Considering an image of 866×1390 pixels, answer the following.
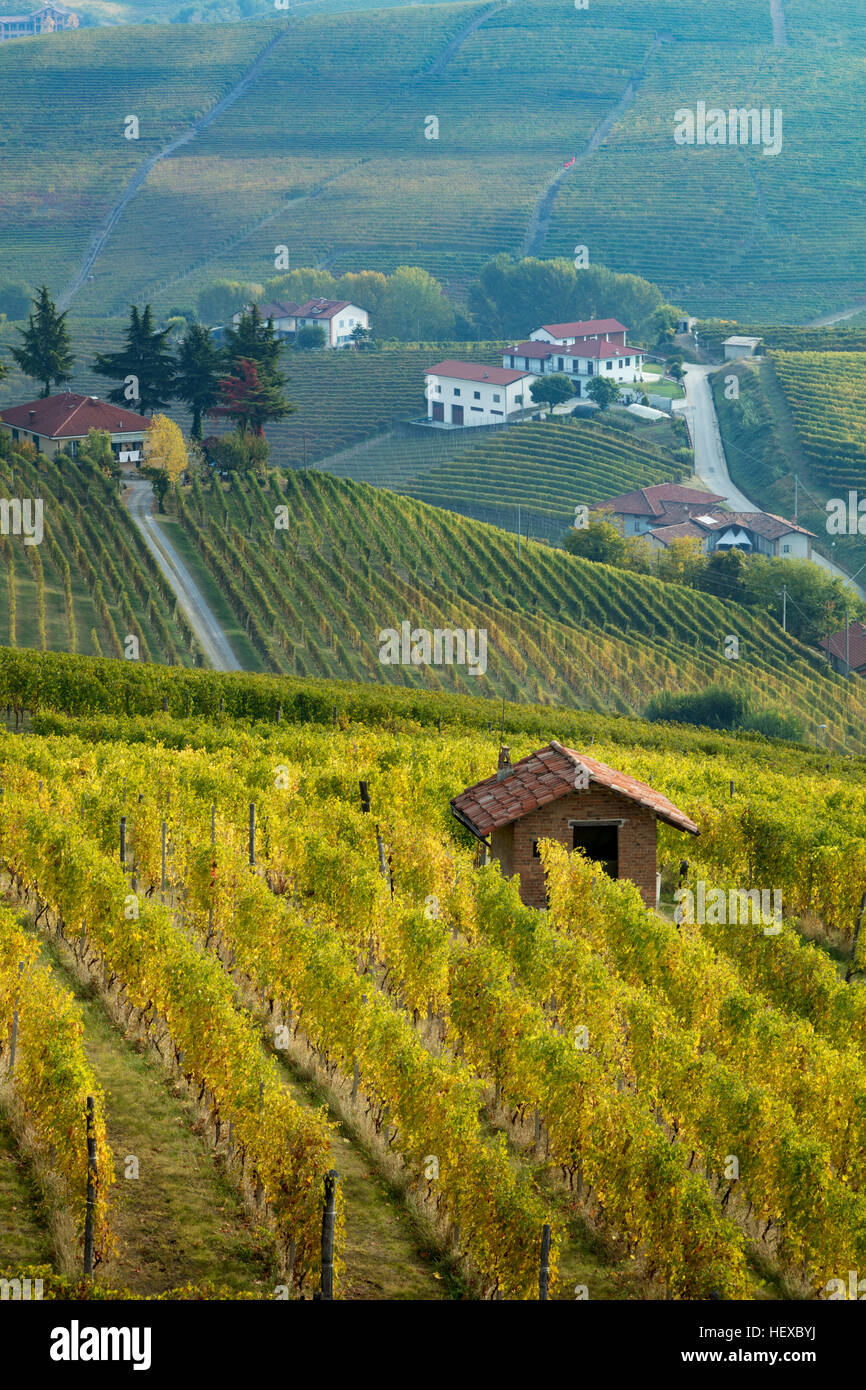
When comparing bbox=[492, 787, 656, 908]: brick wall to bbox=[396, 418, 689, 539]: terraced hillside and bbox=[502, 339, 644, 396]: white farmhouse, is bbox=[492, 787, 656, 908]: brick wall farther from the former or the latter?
bbox=[502, 339, 644, 396]: white farmhouse

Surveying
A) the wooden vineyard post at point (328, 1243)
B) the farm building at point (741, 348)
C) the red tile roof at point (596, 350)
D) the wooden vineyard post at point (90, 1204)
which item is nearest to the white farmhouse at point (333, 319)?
the red tile roof at point (596, 350)

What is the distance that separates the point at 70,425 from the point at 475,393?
60.3 meters

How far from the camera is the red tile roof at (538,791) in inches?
1163

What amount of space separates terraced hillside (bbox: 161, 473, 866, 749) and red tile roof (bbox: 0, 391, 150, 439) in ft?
26.0

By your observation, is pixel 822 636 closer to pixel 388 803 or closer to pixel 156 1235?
pixel 388 803

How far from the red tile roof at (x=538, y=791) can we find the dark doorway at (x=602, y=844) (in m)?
0.86

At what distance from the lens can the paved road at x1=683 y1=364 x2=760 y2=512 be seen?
128 metres

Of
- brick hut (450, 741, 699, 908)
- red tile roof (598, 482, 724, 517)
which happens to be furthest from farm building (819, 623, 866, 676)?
brick hut (450, 741, 699, 908)

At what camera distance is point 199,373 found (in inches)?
3575

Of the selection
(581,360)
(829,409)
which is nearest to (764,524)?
(829,409)

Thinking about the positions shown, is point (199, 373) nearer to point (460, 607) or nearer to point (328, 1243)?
point (460, 607)

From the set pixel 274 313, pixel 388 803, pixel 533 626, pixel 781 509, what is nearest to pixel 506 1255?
pixel 388 803

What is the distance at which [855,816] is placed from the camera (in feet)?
117

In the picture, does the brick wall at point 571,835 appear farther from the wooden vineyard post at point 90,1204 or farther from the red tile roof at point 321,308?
the red tile roof at point 321,308
